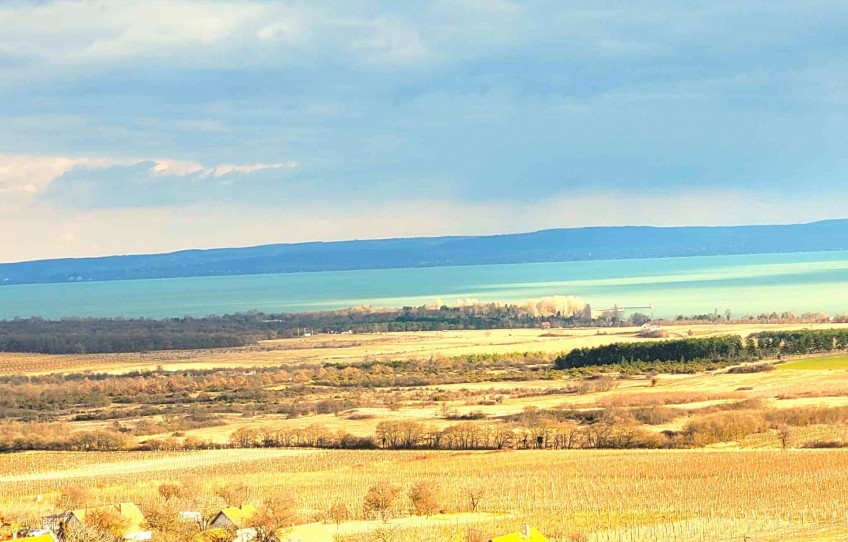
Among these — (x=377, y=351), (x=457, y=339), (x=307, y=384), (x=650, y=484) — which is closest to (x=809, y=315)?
(x=457, y=339)

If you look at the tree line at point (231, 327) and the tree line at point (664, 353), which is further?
the tree line at point (231, 327)

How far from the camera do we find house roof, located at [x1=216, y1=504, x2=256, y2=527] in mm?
34584

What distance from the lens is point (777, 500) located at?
40.5m

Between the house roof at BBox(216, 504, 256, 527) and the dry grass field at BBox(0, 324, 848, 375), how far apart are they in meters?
70.4

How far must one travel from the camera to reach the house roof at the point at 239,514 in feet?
113

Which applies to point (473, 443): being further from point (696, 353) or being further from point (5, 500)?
point (696, 353)

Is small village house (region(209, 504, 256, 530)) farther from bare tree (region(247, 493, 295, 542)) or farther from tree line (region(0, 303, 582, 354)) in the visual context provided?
tree line (region(0, 303, 582, 354))

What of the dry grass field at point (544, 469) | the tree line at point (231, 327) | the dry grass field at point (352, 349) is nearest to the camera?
the dry grass field at point (544, 469)

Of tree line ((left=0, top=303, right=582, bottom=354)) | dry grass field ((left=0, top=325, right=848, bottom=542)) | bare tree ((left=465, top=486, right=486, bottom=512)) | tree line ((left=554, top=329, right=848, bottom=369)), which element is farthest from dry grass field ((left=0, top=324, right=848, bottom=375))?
bare tree ((left=465, top=486, right=486, bottom=512))

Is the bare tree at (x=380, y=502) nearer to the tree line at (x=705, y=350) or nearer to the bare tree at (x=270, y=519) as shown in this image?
the bare tree at (x=270, y=519)

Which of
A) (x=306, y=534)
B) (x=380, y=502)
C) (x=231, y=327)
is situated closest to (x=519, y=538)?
(x=306, y=534)

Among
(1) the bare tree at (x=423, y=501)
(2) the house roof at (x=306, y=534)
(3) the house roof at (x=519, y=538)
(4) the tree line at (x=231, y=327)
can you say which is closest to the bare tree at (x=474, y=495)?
(1) the bare tree at (x=423, y=501)

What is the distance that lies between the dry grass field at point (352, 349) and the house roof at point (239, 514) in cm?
7035

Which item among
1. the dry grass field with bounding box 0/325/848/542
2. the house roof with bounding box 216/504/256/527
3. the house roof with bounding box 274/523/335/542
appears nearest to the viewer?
the house roof with bounding box 274/523/335/542
